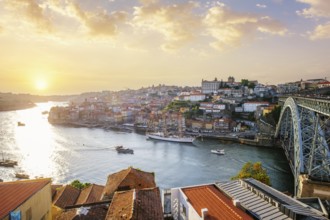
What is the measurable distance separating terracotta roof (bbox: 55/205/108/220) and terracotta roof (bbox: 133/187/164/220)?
0.99m

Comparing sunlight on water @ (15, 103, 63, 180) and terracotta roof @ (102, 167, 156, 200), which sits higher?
terracotta roof @ (102, 167, 156, 200)

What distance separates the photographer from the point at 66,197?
9227 mm

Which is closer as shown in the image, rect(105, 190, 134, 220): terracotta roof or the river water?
rect(105, 190, 134, 220): terracotta roof

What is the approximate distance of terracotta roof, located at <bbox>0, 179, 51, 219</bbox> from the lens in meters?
4.49

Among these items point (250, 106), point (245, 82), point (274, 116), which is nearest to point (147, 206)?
point (274, 116)

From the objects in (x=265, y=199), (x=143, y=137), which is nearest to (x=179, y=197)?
(x=265, y=199)

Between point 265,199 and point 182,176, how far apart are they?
1359 cm

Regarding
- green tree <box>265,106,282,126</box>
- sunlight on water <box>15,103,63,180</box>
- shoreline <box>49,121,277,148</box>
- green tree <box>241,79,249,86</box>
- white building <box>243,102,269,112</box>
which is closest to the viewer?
sunlight on water <box>15,103,63,180</box>

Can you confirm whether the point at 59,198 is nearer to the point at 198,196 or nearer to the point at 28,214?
the point at 28,214

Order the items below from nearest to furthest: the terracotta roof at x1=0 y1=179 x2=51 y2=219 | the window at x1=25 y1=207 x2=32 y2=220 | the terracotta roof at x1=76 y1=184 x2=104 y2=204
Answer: the terracotta roof at x1=0 y1=179 x2=51 y2=219, the window at x1=25 y1=207 x2=32 y2=220, the terracotta roof at x1=76 y1=184 x2=104 y2=204

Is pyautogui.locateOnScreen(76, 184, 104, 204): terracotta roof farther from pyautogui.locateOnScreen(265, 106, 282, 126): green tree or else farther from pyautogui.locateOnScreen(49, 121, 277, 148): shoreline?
pyautogui.locateOnScreen(265, 106, 282, 126): green tree

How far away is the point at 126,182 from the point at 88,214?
2.60 metres

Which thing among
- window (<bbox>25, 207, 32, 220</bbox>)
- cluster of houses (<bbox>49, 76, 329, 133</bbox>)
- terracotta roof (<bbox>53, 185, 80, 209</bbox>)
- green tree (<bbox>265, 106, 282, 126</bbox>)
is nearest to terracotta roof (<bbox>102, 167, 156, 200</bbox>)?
terracotta roof (<bbox>53, 185, 80, 209</bbox>)

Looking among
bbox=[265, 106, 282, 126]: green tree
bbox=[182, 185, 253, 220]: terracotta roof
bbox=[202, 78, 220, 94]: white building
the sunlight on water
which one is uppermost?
bbox=[202, 78, 220, 94]: white building
